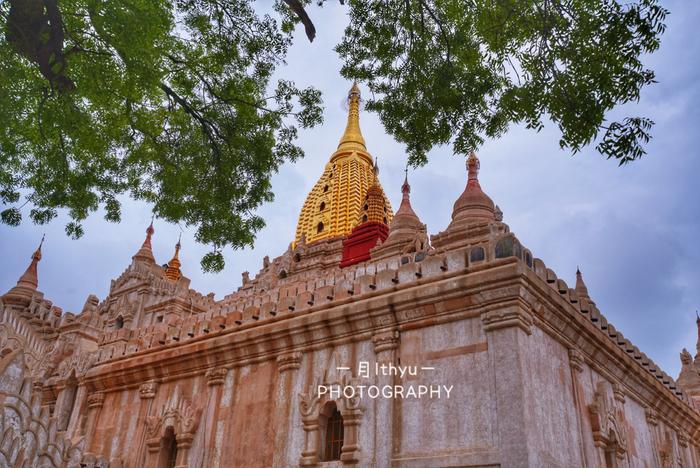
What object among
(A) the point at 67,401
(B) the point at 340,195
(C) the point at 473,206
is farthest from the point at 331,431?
(B) the point at 340,195

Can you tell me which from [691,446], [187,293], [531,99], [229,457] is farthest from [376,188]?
[531,99]

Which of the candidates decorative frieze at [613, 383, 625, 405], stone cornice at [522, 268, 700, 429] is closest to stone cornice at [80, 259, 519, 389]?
stone cornice at [522, 268, 700, 429]

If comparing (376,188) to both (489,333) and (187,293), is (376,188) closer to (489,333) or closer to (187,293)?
(187,293)

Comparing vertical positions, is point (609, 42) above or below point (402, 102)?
below

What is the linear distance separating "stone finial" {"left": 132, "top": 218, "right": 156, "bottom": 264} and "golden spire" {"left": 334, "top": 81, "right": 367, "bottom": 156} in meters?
17.6

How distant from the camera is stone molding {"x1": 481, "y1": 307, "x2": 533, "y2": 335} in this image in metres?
11.2

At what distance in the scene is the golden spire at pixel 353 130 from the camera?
54.5m

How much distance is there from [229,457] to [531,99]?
10.4 meters

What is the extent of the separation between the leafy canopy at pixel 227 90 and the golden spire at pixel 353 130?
41.4 meters

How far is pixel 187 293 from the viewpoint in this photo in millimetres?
41219

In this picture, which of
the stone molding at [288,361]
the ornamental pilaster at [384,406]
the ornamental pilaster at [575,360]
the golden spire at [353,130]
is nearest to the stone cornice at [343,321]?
the stone molding at [288,361]

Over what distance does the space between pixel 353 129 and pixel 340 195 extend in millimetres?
10476

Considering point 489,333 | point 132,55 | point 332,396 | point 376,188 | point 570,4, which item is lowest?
point 332,396

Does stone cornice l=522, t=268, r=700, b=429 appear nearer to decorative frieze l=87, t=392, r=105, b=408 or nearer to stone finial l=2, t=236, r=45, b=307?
decorative frieze l=87, t=392, r=105, b=408
